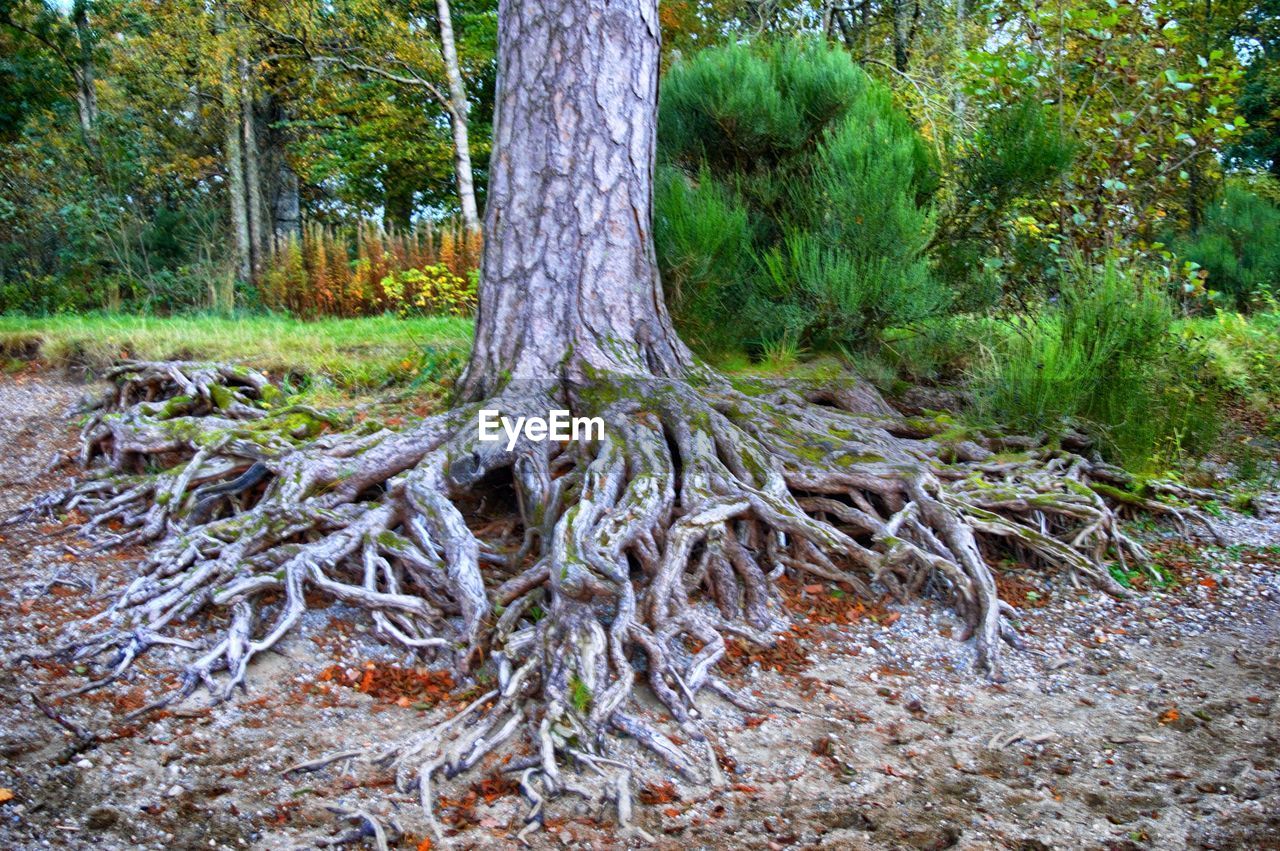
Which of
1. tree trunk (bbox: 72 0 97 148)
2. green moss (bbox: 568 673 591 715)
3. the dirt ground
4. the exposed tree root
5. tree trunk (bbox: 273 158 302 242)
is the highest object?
tree trunk (bbox: 72 0 97 148)

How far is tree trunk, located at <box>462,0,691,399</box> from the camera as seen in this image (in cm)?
564

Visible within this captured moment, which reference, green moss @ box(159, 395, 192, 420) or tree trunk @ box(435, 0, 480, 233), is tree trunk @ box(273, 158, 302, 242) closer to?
tree trunk @ box(435, 0, 480, 233)

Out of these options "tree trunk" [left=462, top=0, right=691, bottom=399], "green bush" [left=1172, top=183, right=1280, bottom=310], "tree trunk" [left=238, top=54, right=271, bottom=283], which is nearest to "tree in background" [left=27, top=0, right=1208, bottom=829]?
"tree trunk" [left=462, top=0, right=691, bottom=399]

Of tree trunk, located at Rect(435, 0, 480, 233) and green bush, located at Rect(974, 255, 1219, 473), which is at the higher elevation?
tree trunk, located at Rect(435, 0, 480, 233)

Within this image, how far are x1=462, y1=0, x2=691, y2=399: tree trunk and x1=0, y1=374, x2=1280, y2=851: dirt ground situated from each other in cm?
175

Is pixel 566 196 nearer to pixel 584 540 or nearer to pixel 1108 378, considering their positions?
pixel 584 540

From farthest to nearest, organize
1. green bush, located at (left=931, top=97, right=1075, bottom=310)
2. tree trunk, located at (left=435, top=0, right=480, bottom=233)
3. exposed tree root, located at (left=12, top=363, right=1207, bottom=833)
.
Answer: tree trunk, located at (left=435, top=0, right=480, bottom=233)
green bush, located at (left=931, top=97, right=1075, bottom=310)
exposed tree root, located at (left=12, top=363, right=1207, bottom=833)

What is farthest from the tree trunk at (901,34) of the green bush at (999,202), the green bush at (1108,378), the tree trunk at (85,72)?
the tree trunk at (85,72)

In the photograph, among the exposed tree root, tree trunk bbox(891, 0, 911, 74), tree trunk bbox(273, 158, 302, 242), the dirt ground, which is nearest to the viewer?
the dirt ground

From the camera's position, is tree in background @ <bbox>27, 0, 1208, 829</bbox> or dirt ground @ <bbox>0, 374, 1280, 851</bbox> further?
tree in background @ <bbox>27, 0, 1208, 829</bbox>

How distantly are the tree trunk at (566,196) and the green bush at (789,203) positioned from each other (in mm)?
851

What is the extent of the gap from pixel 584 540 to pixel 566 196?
2.07m

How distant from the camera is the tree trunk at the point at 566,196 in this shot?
5.64m

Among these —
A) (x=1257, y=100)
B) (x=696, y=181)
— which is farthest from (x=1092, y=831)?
(x=1257, y=100)
